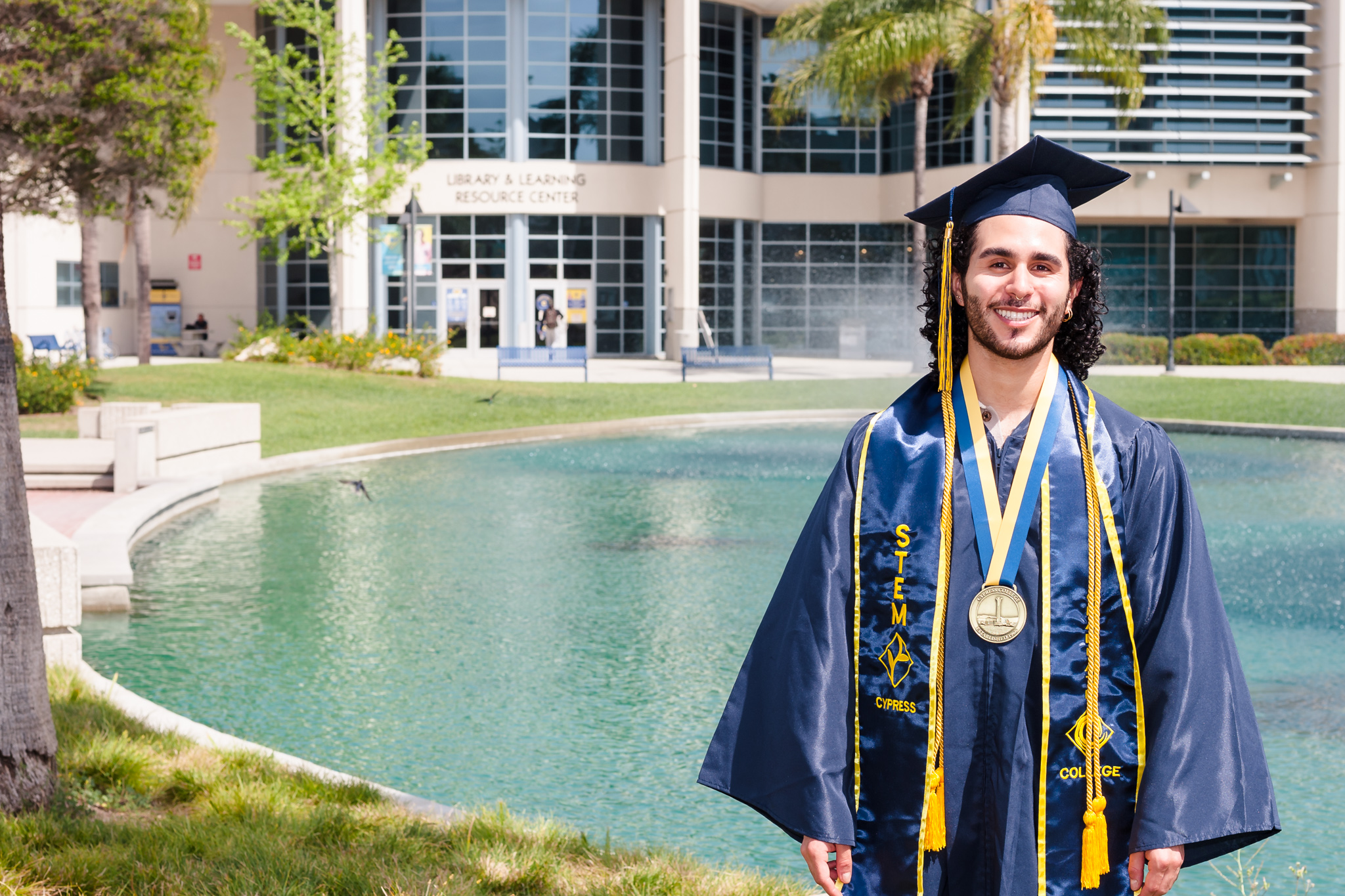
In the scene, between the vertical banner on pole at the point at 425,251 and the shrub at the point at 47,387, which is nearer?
the shrub at the point at 47,387

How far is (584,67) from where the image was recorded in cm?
4241

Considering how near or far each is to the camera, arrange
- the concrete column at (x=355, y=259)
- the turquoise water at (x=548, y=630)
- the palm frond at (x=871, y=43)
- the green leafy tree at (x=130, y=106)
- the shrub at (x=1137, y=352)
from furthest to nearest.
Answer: the concrete column at (x=355, y=259) → the shrub at (x=1137, y=352) → the palm frond at (x=871, y=43) → the green leafy tree at (x=130, y=106) → the turquoise water at (x=548, y=630)

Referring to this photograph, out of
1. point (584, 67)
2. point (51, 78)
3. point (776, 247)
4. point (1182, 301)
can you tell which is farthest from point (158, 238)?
point (1182, 301)

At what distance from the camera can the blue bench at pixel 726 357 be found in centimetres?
3288

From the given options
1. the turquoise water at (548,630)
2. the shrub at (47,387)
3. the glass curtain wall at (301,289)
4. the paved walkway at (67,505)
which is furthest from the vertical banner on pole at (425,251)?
the paved walkway at (67,505)

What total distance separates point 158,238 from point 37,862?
43383mm

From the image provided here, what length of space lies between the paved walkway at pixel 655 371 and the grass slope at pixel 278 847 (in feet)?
82.5

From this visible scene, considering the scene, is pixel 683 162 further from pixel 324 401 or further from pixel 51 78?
pixel 51 78

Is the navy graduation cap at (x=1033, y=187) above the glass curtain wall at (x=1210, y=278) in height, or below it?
below

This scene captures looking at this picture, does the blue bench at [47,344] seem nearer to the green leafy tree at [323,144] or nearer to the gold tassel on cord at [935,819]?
the green leafy tree at [323,144]

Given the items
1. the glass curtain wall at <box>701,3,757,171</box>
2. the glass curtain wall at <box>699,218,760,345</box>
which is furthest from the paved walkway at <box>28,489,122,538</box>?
the glass curtain wall at <box>701,3,757,171</box>

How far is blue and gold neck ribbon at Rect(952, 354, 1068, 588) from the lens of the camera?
8.87 feet

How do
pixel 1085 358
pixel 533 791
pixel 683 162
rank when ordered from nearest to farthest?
1. pixel 1085 358
2. pixel 533 791
3. pixel 683 162

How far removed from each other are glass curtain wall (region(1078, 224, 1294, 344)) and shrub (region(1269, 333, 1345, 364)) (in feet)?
21.1
